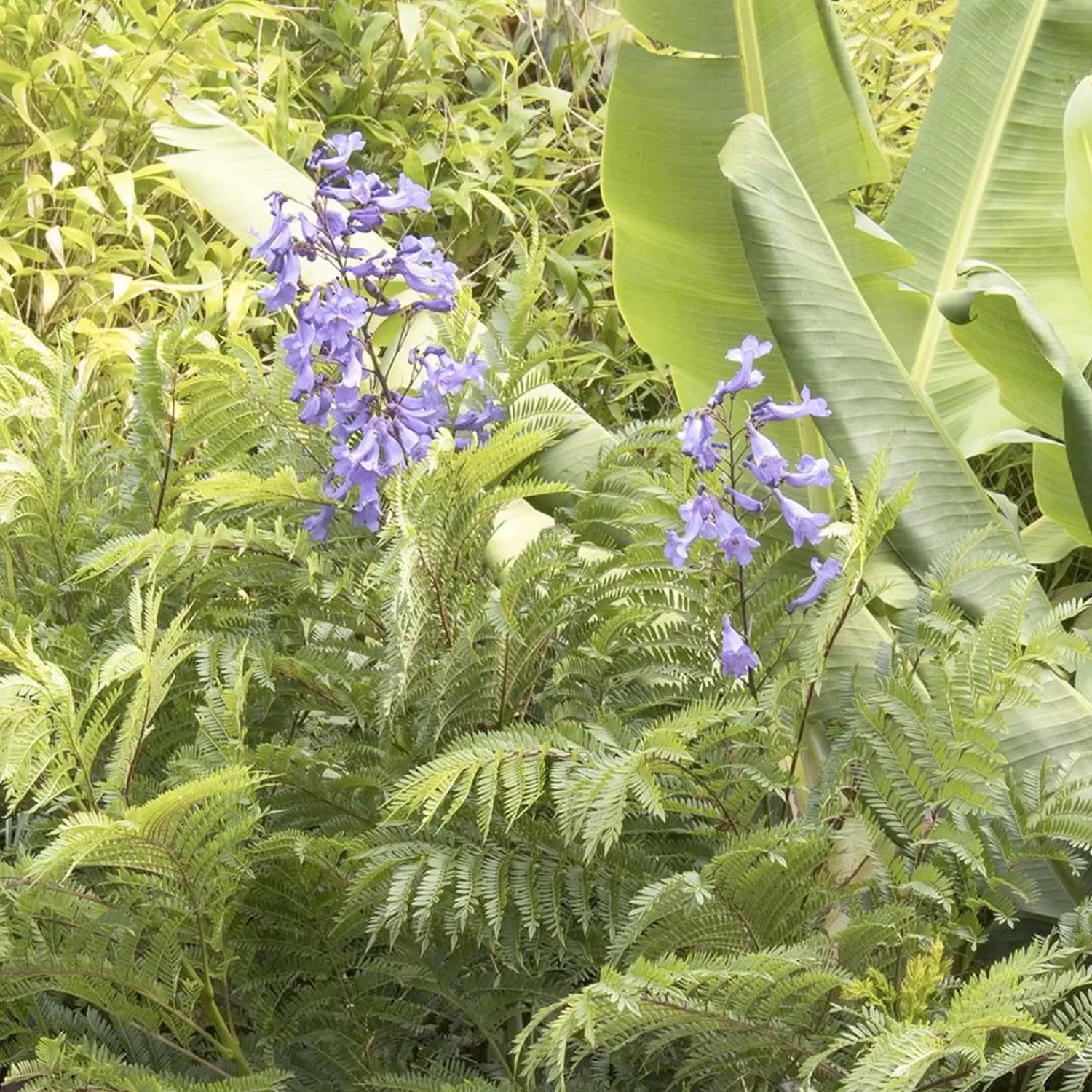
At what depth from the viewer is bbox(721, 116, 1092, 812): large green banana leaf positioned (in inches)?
47.1

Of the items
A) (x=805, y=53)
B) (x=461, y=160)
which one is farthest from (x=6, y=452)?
(x=461, y=160)

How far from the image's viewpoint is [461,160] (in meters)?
2.34

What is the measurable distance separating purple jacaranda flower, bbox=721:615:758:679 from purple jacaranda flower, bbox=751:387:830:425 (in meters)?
0.15

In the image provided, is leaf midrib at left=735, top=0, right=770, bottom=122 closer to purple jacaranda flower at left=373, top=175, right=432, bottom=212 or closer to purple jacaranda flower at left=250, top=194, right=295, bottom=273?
purple jacaranda flower at left=373, top=175, right=432, bottom=212

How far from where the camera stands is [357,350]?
98 centimetres

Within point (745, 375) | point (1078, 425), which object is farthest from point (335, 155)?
point (1078, 425)

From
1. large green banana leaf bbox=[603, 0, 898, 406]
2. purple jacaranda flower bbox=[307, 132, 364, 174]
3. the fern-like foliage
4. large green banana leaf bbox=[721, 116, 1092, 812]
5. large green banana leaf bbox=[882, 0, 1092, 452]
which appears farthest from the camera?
large green banana leaf bbox=[882, 0, 1092, 452]

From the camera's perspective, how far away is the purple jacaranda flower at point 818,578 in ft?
2.79

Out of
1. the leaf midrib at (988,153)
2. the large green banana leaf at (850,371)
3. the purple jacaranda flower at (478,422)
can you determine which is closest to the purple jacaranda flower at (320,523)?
the purple jacaranda flower at (478,422)

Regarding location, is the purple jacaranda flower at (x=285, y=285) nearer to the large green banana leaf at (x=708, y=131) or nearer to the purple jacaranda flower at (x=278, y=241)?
the purple jacaranda flower at (x=278, y=241)

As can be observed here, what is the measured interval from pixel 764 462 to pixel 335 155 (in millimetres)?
505

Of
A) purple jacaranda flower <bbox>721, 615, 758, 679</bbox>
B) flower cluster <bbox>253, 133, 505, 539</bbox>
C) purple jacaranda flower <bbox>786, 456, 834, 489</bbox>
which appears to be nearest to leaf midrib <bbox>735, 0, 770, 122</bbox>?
flower cluster <bbox>253, 133, 505, 539</bbox>

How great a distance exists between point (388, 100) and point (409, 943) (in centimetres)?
195

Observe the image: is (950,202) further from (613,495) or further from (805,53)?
(613,495)
